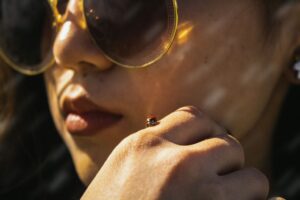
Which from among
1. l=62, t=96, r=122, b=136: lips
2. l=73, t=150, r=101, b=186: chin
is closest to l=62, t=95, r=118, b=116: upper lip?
l=62, t=96, r=122, b=136: lips

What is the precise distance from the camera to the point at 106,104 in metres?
1.27

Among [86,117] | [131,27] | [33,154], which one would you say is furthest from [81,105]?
[33,154]

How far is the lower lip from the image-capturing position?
1.30 metres

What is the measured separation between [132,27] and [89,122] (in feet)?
0.96

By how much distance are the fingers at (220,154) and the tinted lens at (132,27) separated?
0.23 metres

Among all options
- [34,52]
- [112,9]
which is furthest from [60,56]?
[34,52]

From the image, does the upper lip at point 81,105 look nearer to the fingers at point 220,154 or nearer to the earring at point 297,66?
the fingers at point 220,154

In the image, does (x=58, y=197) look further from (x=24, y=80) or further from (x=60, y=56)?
(x=60, y=56)

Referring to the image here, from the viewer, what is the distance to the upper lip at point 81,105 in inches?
51.0

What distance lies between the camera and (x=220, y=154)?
1040 mm

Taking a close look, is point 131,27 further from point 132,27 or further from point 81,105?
point 81,105

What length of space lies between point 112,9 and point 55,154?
93cm

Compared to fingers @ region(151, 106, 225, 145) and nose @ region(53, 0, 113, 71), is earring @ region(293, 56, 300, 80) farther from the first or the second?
nose @ region(53, 0, 113, 71)

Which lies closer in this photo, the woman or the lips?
the woman
